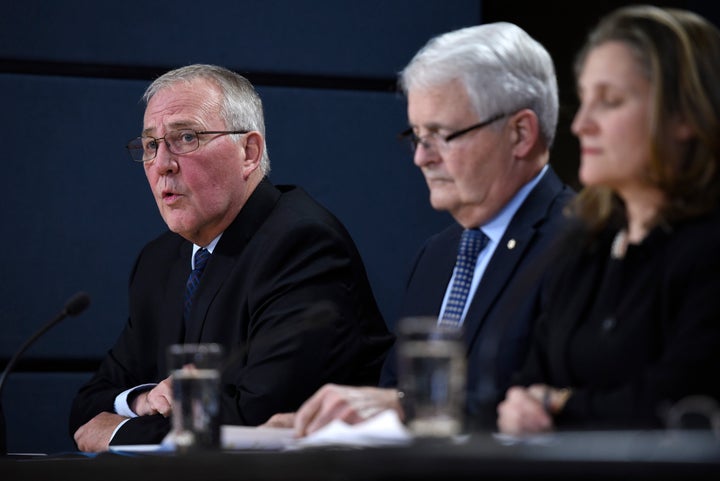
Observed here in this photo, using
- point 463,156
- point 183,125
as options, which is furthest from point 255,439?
point 183,125

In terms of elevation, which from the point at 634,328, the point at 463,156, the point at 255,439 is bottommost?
the point at 255,439

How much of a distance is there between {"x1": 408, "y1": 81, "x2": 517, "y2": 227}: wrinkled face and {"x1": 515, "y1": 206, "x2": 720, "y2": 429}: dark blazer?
42cm

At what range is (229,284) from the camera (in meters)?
2.64

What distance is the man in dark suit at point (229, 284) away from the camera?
2473 mm

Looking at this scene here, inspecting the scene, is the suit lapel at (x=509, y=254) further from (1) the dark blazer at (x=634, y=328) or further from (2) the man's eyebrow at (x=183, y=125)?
(2) the man's eyebrow at (x=183, y=125)

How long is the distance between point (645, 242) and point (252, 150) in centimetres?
140

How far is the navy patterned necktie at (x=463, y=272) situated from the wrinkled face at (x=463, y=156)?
0.04m

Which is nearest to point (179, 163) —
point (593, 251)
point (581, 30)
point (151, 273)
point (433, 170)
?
point (151, 273)

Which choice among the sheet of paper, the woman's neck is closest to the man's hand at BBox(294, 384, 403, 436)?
the sheet of paper

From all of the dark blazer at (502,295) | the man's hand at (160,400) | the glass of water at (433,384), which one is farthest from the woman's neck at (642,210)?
the man's hand at (160,400)

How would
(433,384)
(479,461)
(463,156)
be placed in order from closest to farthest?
(479,461)
(433,384)
(463,156)

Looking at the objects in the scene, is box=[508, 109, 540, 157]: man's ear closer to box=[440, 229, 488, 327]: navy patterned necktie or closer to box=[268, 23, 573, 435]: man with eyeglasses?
box=[268, 23, 573, 435]: man with eyeglasses

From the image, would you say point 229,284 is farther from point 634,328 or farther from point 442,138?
point 634,328

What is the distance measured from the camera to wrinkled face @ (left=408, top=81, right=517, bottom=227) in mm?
2207
